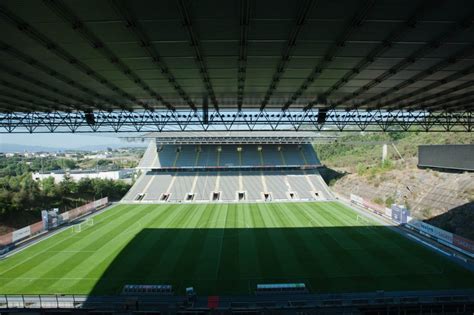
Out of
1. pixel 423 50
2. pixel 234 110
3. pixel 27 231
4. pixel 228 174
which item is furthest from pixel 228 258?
pixel 228 174

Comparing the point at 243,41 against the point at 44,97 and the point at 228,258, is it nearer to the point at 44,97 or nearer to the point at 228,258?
the point at 44,97

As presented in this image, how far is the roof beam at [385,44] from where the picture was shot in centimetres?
697

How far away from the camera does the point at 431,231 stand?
22641mm

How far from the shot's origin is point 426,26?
772 centimetres

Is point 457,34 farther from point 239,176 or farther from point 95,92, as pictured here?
point 239,176

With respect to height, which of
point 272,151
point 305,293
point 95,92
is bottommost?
point 305,293

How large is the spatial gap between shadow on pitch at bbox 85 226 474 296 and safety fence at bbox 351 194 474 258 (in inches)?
77.8

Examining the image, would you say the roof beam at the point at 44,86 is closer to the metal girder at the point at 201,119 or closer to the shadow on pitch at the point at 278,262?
the metal girder at the point at 201,119

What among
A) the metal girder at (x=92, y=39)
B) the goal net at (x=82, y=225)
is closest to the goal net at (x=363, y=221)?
the metal girder at (x=92, y=39)

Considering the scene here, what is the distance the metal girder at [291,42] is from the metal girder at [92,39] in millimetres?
5486

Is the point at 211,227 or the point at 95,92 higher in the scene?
the point at 95,92

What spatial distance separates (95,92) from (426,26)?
13753 mm

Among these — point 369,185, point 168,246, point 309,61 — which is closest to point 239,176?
point 369,185

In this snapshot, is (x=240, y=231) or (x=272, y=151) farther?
(x=272, y=151)
